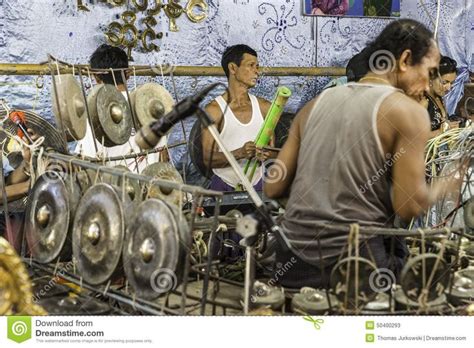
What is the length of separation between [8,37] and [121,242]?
1123 millimetres

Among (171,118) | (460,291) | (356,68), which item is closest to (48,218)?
(171,118)

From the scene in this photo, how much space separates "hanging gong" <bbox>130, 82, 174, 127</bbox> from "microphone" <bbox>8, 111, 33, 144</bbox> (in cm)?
67

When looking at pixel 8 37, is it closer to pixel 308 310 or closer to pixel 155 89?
pixel 155 89

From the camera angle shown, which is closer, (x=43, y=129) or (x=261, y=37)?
(x=43, y=129)

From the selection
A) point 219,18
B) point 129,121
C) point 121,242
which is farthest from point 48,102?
point 121,242

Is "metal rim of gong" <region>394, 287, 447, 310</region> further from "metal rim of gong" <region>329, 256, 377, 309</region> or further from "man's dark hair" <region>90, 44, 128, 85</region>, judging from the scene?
"man's dark hair" <region>90, 44, 128, 85</region>

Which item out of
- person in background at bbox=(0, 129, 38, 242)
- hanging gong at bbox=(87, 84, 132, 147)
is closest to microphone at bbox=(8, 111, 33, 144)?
person in background at bbox=(0, 129, 38, 242)

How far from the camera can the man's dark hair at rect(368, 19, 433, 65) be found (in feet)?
7.16

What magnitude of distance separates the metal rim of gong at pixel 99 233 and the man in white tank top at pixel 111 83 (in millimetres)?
931

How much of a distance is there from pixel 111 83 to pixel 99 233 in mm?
1270

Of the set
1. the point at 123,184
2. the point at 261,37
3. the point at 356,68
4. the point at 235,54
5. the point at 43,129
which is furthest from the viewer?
the point at 235,54

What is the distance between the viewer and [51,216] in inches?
104

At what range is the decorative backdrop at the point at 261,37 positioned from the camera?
3.01 metres

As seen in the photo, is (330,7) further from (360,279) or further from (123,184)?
(360,279)
